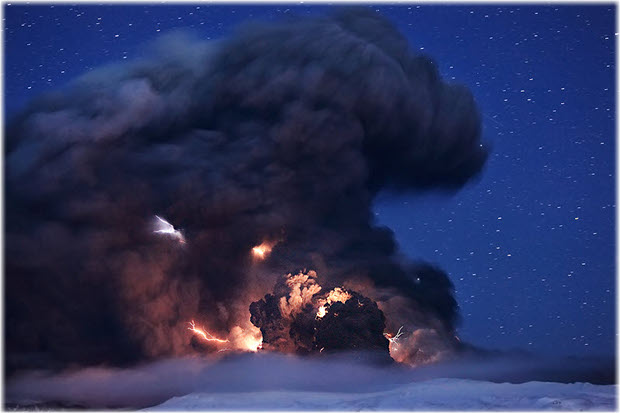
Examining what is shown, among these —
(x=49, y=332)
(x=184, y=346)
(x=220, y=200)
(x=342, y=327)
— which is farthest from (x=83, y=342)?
(x=342, y=327)

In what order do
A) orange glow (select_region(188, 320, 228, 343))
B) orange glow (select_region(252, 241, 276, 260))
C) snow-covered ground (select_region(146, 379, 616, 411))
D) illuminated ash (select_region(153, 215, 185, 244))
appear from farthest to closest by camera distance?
orange glow (select_region(252, 241, 276, 260))
illuminated ash (select_region(153, 215, 185, 244))
orange glow (select_region(188, 320, 228, 343))
snow-covered ground (select_region(146, 379, 616, 411))

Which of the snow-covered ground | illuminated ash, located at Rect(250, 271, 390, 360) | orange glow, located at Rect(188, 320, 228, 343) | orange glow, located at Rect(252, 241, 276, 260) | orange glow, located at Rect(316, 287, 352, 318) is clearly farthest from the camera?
orange glow, located at Rect(252, 241, 276, 260)

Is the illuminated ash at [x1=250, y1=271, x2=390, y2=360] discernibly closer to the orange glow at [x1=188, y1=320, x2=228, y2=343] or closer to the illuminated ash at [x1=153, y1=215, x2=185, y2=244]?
the orange glow at [x1=188, y1=320, x2=228, y2=343]

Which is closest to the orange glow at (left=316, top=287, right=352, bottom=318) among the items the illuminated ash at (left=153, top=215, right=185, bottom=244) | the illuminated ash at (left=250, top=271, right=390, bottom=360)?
the illuminated ash at (left=250, top=271, right=390, bottom=360)

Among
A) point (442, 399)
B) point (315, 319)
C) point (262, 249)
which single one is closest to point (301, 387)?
point (315, 319)

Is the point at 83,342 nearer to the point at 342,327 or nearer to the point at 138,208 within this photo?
the point at 138,208

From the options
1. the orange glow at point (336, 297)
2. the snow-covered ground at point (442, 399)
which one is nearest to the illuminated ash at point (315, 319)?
the orange glow at point (336, 297)
